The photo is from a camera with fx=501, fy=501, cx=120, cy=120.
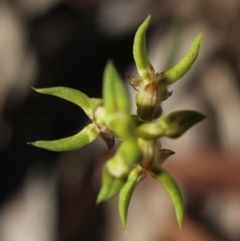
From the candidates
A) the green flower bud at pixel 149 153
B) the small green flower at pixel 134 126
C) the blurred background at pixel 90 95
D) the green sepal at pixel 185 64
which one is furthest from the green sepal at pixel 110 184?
the blurred background at pixel 90 95

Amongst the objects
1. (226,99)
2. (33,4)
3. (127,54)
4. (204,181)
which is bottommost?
(204,181)

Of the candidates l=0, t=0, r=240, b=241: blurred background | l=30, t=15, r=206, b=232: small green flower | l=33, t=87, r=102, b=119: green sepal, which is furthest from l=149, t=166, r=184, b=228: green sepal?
l=0, t=0, r=240, b=241: blurred background

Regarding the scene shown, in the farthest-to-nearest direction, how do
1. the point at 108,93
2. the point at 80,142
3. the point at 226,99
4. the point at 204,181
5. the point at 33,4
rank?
the point at 33,4 → the point at 226,99 → the point at 204,181 → the point at 80,142 → the point at 108,93

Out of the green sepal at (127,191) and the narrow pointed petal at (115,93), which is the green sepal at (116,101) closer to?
the narrow pointed petal at (115,93)

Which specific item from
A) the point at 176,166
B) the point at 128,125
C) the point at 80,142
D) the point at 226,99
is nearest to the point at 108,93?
the point at 128,125

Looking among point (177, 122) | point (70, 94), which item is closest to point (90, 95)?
point (70, 94)

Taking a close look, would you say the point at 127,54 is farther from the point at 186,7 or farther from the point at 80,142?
the point at 80,142
